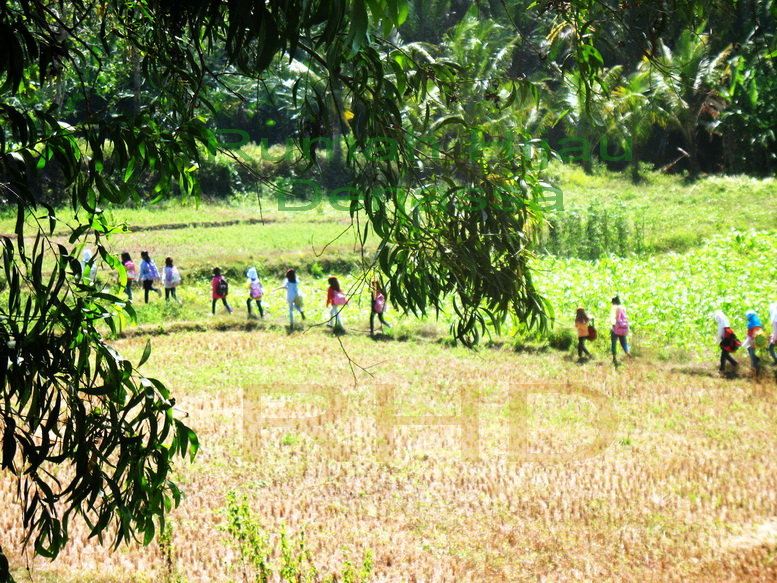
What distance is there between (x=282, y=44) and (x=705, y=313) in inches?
450

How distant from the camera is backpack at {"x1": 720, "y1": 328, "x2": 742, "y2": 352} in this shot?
423 inches

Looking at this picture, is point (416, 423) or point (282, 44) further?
point (416, 423)

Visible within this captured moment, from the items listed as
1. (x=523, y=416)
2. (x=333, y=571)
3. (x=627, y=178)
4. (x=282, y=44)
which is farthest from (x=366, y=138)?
(x=627, y=178)

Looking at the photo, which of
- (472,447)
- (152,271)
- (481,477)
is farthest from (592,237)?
(481,477)

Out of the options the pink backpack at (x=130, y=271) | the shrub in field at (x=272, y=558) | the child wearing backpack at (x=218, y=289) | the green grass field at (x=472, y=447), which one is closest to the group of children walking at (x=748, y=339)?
the green grass field at (x=472, y=447)

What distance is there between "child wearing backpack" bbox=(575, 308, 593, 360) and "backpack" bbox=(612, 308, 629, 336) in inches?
13.9

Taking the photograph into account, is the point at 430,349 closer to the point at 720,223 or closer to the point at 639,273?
the point at 639,273

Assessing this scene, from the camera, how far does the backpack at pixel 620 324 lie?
38.0 ft

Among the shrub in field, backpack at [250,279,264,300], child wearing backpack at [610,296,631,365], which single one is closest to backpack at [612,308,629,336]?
child wearing backpack at [610,296,631,365]

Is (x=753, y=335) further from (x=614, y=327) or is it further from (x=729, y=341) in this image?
(x=614, y=327)

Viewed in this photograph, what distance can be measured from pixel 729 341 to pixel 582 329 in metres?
1.75

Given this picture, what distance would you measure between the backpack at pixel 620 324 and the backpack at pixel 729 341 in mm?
1219

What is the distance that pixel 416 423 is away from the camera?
934cm

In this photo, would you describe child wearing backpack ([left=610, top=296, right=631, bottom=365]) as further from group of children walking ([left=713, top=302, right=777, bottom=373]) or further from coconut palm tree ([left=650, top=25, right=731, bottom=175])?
coconut palm tree ([left=650, top=25, right=731, bottom=175])
